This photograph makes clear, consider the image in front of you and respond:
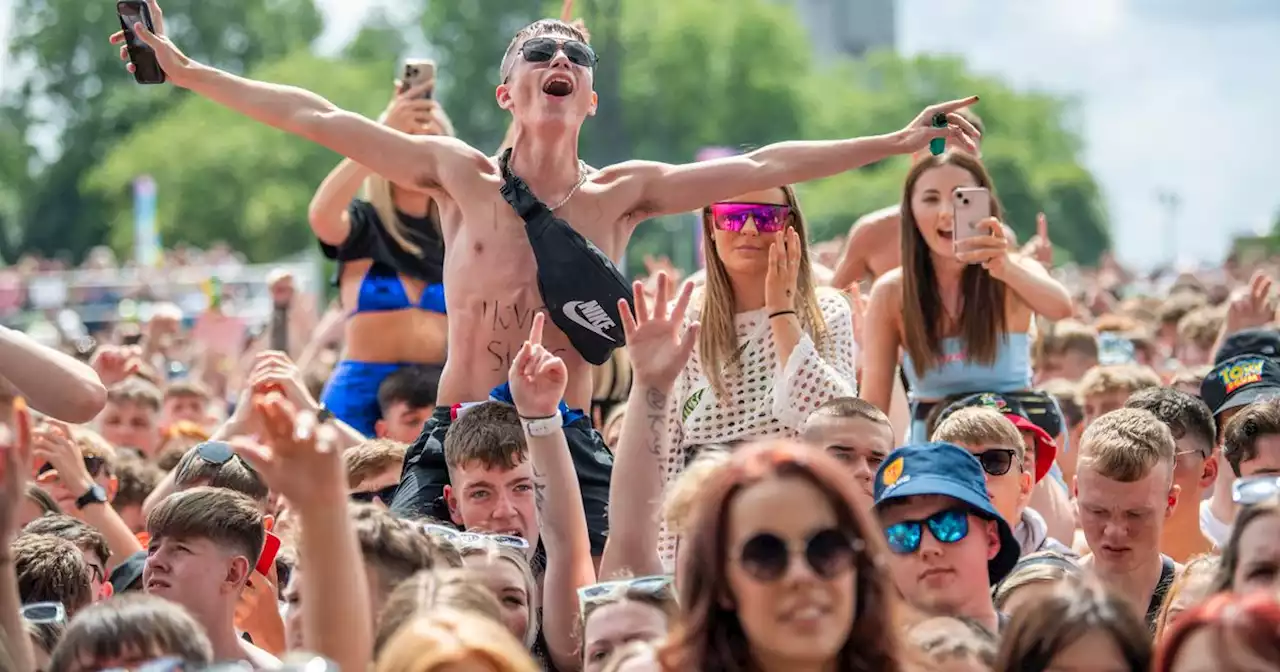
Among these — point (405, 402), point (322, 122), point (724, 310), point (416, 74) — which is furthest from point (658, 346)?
point (416, 74)

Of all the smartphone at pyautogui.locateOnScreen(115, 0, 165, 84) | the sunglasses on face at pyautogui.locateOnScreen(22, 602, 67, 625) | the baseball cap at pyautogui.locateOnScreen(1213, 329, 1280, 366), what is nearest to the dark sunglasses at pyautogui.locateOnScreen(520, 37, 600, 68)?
the smartphone at pyautogui.locateOnScreen(115, 0, 165, 84)

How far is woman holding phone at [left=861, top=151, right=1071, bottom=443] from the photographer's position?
691 cm

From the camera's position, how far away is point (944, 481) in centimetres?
449

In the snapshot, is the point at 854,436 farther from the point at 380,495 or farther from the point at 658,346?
the point at 380,495

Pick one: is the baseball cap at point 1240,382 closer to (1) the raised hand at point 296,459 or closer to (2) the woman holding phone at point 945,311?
(2) the woman holding phone at point 945,311

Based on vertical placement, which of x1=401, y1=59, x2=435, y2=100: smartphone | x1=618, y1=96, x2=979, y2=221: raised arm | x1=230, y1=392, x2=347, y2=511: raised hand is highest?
x1=401, y1=59, x2=435, y2=100: smartphone

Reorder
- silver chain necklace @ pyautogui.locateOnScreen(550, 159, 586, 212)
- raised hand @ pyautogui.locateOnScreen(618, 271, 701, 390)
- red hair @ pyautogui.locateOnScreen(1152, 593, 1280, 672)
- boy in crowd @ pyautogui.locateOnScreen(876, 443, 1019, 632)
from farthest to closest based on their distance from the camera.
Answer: silver chain necklace @ pyautogui.locateOnScreen(550, 159, 586, 212) < raised hand @ pyautogui.locateOnScreen(618, 271, 701, 390) < boy in crowd @ pyautogui.locateOnScreen(876, 443, 1019, 632) < red hair @ pyautogui.locateOnScreen(1152, 593, 1280, 672)

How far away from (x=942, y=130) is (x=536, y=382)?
168 cm

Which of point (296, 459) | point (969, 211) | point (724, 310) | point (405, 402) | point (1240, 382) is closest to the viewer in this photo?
point (296, 459)

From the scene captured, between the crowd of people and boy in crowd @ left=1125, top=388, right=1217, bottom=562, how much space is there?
0.04 feet

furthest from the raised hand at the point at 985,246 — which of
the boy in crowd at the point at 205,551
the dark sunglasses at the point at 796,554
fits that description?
the dark sunglasses at the point at 796,554

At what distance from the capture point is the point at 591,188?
6020 millimetres

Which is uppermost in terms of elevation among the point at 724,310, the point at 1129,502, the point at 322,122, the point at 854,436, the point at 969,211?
the point at 322,122

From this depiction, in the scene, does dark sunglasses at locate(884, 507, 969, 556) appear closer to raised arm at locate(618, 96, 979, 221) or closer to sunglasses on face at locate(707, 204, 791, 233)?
raised arm at locate(618, 96, 979, 221)
